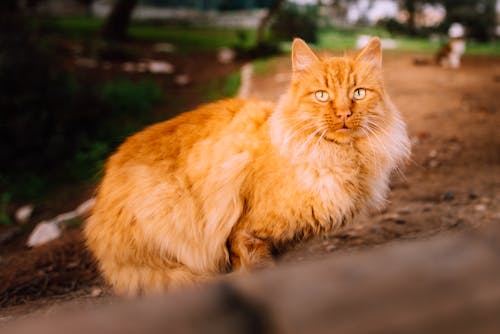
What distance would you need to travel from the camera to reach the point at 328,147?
272 centimetres

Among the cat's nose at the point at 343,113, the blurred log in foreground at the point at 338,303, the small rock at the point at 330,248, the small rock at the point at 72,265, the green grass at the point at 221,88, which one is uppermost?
the blurred log in foreground at the point at 338,303

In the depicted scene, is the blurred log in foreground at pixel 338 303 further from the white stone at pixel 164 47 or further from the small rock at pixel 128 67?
the white stone at pixel 164 47

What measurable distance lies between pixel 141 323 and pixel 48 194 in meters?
5.54

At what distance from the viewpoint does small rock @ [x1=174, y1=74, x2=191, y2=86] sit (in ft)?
31.8

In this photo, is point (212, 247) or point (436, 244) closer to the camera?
point (436, 244)

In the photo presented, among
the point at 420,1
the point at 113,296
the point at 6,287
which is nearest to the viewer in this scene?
the point at 113,296

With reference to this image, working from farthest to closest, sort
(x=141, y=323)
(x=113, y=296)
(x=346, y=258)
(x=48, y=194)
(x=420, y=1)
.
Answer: (x=420, y=1), (x=48, y=194), (x=113, y=296), (x=346, y=258), (x=141, y=323)

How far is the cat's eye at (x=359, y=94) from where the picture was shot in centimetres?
273

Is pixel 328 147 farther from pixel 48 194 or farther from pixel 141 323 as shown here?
pixel 48 194

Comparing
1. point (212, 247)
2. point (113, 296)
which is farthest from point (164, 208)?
point (113, 296)

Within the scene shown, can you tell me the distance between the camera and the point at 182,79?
993 centimetres

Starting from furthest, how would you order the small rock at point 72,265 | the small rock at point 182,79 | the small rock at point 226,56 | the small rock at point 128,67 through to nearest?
the small rock at point 226,56
the small rock at point 128,67
the small rock at point 182,79
the small rock at point 72,265

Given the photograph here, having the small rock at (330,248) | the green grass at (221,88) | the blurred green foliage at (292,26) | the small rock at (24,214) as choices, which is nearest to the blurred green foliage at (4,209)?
the small rock at (24,214)

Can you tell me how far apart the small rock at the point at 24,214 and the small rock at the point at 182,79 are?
4.79 metres
